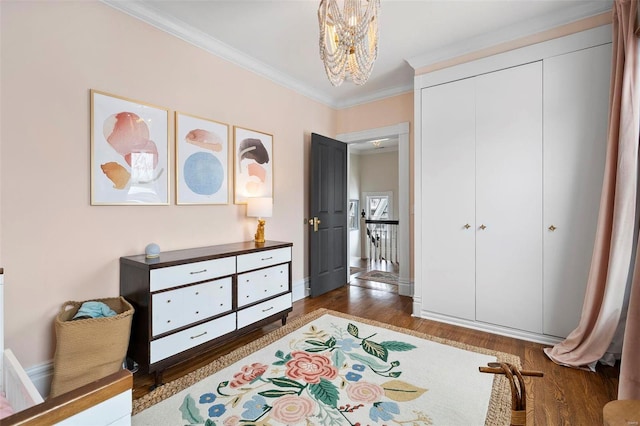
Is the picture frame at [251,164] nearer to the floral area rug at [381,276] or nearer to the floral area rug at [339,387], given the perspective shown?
the floral area rug at [339,387]

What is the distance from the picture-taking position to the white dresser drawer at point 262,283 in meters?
2.67

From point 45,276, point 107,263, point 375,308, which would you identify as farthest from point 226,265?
point 375,308

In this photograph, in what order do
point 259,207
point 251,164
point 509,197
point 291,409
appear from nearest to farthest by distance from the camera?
point 291,409 < point 509,197 < point 259,207 < point 251,164

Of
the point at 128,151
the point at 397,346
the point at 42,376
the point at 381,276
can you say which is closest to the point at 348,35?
the point at 128,151

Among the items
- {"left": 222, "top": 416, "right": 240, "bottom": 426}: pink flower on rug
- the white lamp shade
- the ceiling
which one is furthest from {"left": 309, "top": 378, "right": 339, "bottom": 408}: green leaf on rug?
the ceiling

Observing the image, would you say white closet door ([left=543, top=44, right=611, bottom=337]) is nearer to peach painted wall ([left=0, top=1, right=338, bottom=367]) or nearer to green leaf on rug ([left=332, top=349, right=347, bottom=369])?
A: green leaf on rug ([left=332, top=349, right=347, bottom=369])

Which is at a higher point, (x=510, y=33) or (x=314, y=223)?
(x=510, y=33)

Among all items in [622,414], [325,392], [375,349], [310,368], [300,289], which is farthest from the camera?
[300,289]

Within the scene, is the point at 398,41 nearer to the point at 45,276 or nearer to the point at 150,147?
the point at 150,147

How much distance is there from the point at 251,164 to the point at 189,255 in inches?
52.2

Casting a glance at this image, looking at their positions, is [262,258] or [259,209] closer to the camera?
[262,258]

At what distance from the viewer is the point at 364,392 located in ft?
6.41

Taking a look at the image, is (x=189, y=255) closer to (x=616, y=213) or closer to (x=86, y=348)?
(x=86, y=348)

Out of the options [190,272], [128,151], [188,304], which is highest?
[128,151]
